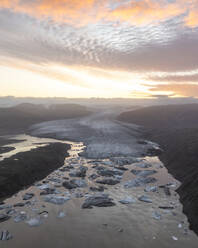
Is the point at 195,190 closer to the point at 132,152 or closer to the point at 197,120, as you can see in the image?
the point at 132,152

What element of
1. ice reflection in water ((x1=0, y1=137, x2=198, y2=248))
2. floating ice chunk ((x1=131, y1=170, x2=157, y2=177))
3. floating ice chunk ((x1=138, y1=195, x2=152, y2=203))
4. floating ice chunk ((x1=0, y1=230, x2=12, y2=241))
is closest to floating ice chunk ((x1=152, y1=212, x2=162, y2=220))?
ice reflection in water ((x1=0, y1=137, x2=198, y2=248))

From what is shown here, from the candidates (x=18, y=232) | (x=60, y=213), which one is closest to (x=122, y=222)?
(x=60, y=213)

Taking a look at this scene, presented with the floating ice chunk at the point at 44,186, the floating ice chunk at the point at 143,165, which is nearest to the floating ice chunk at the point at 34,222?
the floating ice chunk at the point at 44,186

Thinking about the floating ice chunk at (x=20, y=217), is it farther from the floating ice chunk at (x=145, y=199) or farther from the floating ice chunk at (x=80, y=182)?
the floating ice chunk at (x=145, y=199)

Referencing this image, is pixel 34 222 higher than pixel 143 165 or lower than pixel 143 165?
higher

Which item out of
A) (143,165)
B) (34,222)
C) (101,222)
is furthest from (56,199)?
(143,165)

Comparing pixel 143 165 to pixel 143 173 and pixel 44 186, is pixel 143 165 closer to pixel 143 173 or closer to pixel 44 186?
pixel 143 173

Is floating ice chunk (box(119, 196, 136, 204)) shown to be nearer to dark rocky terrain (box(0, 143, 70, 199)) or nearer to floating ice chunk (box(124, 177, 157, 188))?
floating ice chunk (box(124, 177, 157, 188))
